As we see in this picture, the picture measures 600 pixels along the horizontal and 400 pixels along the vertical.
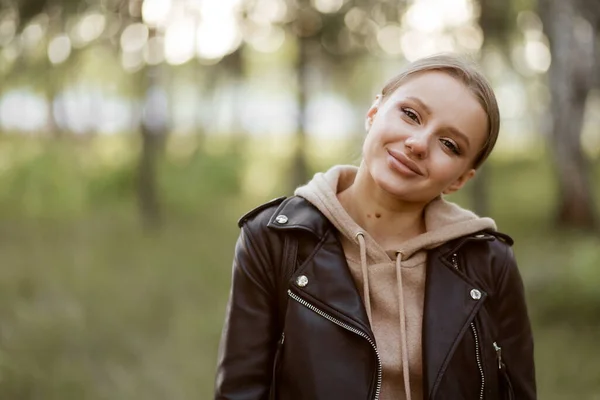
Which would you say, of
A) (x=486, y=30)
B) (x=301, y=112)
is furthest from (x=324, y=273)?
(x=301, y=112)

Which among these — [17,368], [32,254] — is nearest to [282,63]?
[32,254]

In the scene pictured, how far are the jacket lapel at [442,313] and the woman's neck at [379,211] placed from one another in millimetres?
116

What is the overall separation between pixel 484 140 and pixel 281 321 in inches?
28.9

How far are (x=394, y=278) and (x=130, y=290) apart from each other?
16.8ft

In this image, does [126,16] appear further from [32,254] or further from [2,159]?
[32,254]

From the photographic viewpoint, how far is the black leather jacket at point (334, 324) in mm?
1812

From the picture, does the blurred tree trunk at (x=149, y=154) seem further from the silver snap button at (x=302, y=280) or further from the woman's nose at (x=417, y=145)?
the woman's nose at (x=417, y=145)

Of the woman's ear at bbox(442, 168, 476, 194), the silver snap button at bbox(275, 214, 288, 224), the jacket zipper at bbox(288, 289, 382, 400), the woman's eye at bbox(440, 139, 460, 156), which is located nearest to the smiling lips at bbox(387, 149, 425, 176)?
the woman's eye at bbox(440, 139, 460, 156)

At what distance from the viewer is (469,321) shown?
191 cm

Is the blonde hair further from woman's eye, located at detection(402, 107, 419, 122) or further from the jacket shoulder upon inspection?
the jacket shoulder

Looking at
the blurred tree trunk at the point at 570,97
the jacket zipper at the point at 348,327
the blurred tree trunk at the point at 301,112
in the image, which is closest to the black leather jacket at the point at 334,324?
the jacket zipper at the point at 348,327

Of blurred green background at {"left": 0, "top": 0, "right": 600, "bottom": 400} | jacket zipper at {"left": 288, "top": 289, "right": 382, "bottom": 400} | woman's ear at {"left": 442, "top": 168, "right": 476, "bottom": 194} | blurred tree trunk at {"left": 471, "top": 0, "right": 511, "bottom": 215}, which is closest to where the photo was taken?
jacket zipper at {"left": 288, "top": 289, "right": 382, "bottom": 400}

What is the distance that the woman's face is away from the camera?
6.07 feet

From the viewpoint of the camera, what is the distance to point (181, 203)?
40.8 feet
